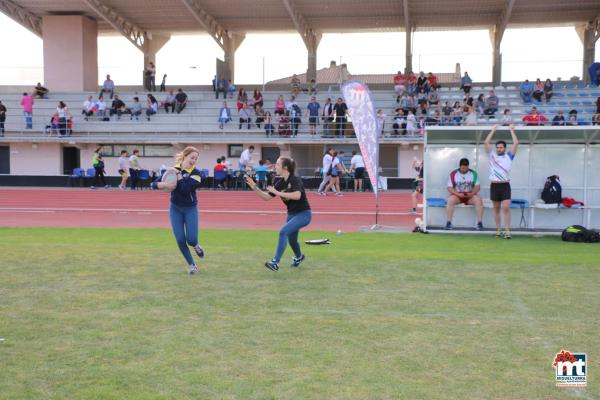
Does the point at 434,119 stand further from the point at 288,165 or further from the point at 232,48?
the point at 288,165

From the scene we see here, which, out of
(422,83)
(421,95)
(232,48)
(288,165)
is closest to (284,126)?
(421,95)

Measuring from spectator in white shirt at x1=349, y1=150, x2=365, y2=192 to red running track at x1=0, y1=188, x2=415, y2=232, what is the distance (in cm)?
112

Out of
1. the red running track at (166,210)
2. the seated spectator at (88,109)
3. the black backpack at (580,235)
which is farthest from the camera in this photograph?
the seated spectator at (88,109)

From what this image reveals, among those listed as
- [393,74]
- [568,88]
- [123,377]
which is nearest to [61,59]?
[393,74]

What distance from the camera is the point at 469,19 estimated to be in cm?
3869

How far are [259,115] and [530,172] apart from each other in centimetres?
2158

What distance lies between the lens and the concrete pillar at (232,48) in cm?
4188

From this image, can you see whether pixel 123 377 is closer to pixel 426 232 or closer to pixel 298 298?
pixel 298 298

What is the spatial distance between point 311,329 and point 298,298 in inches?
54.8

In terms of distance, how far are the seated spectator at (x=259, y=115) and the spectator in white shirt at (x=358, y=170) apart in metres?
7.27

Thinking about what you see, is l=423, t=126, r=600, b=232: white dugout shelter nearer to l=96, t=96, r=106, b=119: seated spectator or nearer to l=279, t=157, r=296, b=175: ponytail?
l=279, t=157, r=296, b=175: ponytail

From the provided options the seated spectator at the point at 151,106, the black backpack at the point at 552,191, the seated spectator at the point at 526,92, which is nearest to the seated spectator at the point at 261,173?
the seated spectator at the point at 151,106

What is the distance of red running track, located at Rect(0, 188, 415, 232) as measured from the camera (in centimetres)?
1733

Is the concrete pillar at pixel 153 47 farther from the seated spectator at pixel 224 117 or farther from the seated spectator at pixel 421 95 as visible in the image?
the seated spectator at pixel 421 95
